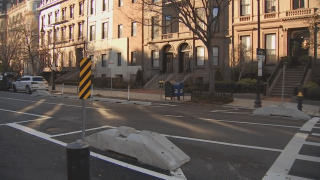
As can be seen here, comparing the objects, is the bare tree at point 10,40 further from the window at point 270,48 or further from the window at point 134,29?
the window at point 270,48

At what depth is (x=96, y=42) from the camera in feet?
140

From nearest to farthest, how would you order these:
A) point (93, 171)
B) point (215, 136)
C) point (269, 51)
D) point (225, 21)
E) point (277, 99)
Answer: point (93, 171) < point (215, 136) < point (277, 99) < point (269, 51) < point (225, 21)

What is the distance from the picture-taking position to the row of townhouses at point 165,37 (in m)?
25.9

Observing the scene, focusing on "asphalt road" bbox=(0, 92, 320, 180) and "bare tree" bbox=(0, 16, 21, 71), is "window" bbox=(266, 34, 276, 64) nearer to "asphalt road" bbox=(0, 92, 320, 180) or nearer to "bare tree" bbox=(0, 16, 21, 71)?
"asphalt road" bbox=(0, 92, 320, 180)

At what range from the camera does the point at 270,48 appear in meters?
27.0

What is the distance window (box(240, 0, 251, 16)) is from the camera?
2800 cm

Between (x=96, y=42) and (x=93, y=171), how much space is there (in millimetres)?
39302

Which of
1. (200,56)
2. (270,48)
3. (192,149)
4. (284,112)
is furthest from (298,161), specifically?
(200,56)

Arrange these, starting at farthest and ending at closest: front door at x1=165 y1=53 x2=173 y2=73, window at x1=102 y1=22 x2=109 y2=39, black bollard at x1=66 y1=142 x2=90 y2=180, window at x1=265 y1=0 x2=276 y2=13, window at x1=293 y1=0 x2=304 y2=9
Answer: window at x1=102 y1=22 x2=109 y2=39 → front door at x1=165 y1=53 x2=173 y2=73 → window at x1=265 y1=0 x2=276 y2=13 → window at x1=293 y1=0 x2=304 y2=9 → black bollard at x1=66 y1=142 x2=90 y2=180

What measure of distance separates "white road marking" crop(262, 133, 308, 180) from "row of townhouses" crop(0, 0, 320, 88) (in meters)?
12.4

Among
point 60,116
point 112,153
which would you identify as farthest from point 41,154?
point 60,116

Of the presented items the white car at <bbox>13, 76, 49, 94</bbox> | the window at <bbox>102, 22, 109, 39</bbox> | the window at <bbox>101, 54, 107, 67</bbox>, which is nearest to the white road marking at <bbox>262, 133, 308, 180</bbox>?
the white car at <bbox>13, 76, 49, 94</bbox>

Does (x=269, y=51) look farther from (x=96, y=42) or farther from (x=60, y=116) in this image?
(x=96, y=42)

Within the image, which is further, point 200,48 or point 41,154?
point 200,48
